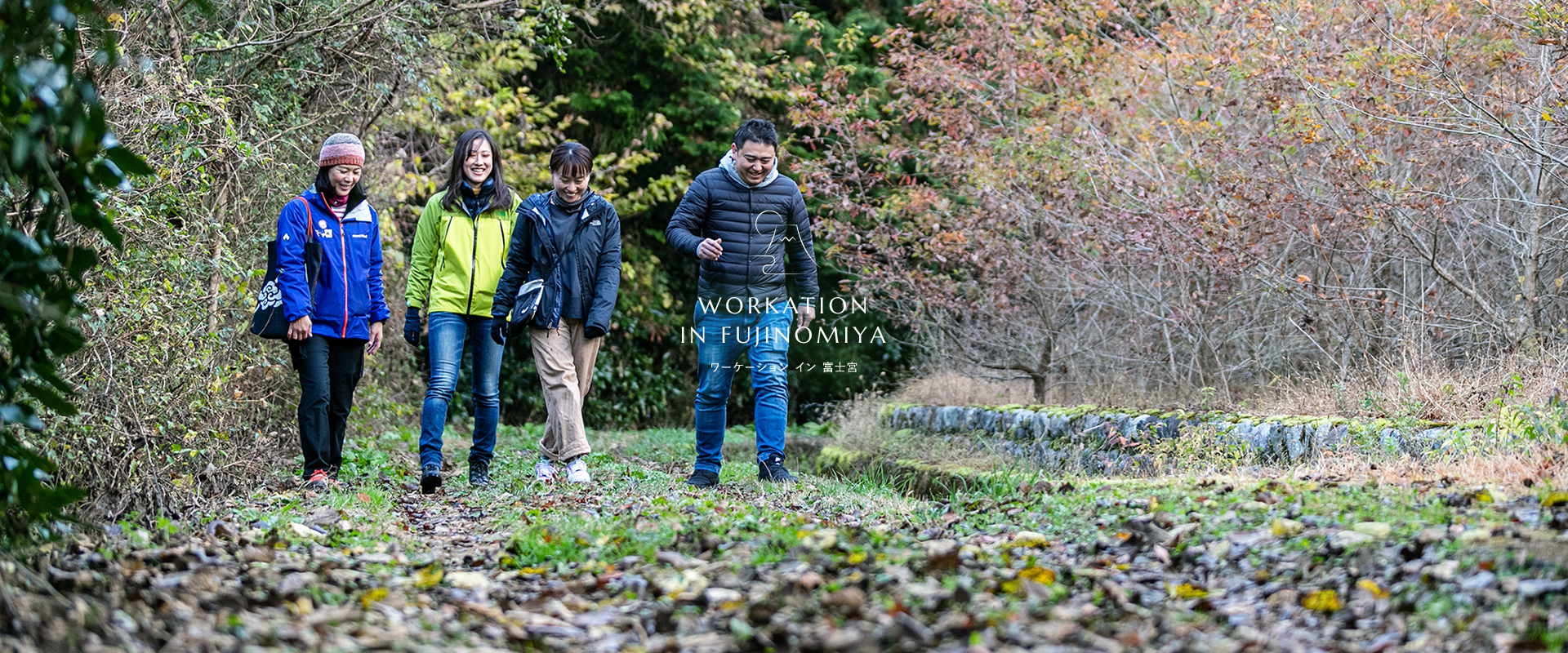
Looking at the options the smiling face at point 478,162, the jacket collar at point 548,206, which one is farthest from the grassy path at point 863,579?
the smiling face at point 478,162

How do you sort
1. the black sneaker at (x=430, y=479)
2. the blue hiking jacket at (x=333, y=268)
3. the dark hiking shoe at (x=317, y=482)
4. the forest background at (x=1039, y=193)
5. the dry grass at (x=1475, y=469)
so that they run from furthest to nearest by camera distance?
1. the black sneaker at (x=430, y=479)
2. the blue hiking jacket at (x=333, y=268)
3. the dark hiking shoe at (x=317, y=482)
4. the forest background at (x=1039, y=193)
5. the dry grass at (x=1475, y=469)

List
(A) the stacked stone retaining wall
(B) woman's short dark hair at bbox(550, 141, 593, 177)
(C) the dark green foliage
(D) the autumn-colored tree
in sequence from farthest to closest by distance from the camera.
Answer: (D) the autumn-colored tree
(B) woman's short dark hair at bbox(550, 141, 593, 177)
(A) the stacked stone retaining wall
(C) the dark green foliage

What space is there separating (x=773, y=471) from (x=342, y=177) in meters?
2.62

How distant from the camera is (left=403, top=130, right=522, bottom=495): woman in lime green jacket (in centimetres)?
604

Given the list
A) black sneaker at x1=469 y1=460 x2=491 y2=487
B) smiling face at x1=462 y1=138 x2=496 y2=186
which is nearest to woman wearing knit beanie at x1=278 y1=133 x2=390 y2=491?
smiling face at x1=462 y1=138 x2=496 y2=186

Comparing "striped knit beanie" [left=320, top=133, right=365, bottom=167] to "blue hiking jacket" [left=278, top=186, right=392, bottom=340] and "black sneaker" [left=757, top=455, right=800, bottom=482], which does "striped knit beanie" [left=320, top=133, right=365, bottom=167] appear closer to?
"blue hiking jacket" [left=278, top=186, right=392, bottom=340]

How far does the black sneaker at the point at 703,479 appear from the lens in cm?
613

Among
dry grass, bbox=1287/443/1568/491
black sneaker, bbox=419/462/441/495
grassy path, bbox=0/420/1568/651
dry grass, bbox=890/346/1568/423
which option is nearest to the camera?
grassy path, bbox=0/420/1568/651

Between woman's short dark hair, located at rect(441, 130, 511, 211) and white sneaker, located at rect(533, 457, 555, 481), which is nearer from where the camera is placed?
woman's short dark hair, located at rect(441, 130, 511, 211)

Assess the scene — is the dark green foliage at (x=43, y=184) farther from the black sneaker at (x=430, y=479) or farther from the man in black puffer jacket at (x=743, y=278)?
the man in black puffer jacket at (x=743, y=278)

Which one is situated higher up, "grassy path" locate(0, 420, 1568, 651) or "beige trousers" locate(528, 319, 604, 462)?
"beige trousers" locate(528, 319, 604, 462)

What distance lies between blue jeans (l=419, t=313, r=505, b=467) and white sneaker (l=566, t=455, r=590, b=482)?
0.43m

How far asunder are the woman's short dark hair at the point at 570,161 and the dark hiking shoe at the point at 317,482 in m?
1.82

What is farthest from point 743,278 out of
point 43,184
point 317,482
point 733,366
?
point 43,184
